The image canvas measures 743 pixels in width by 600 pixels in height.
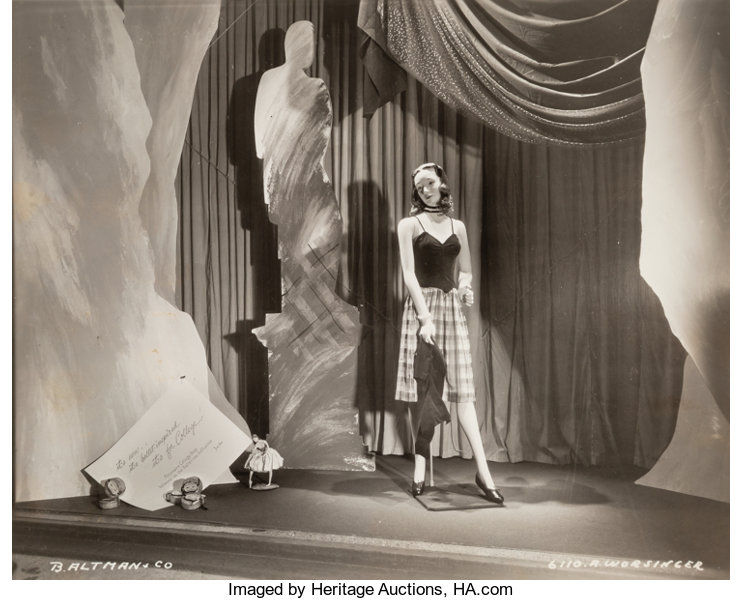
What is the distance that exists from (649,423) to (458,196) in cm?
140

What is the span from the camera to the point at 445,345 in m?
2.80

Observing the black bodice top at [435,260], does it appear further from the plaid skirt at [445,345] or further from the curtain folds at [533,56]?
the curtain folds at [533,56]

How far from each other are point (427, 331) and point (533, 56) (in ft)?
4.37

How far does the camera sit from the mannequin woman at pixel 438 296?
2.78 meters

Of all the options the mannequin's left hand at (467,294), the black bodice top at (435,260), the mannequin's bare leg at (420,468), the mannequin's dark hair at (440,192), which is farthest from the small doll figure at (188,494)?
the mannequin's dark hair at (440,192)

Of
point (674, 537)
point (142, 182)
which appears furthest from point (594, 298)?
point (142, 182)

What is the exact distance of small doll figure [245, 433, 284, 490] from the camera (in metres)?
2.93

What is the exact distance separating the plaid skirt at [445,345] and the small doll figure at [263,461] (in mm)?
651

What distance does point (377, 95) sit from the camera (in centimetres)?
301

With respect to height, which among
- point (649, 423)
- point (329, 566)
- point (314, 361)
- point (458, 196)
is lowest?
point (329, 566)

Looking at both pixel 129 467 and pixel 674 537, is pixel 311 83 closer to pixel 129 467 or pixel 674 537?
pixel 129 467

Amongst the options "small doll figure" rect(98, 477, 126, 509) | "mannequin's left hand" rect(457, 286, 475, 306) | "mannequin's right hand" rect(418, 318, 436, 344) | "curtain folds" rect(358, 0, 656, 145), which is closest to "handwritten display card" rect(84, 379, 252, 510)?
"small doll figure" rect(98, 477, 126, 509)

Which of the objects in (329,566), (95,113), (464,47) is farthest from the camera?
(95,113)

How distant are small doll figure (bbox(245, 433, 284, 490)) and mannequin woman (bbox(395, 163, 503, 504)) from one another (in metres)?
0.66
